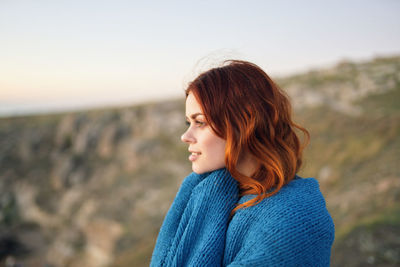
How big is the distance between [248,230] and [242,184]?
0.36 metres

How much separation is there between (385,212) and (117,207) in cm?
1764

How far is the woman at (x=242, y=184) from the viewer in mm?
1497

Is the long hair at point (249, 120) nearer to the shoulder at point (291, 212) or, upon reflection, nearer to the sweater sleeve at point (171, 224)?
the shoulder at point (291, 212)

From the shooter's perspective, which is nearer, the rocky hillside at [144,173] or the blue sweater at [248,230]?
the blue sweater at [248,230]

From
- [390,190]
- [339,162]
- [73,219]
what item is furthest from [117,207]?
[390,190]

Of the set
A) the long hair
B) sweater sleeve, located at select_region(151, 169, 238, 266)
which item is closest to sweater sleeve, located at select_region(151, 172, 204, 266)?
sweater sleeve, located at select_region(151, 169, 238, 266)

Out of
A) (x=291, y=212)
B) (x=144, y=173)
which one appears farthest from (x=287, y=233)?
(x=144, y=173)

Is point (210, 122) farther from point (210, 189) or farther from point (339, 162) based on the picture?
point (339, 162)

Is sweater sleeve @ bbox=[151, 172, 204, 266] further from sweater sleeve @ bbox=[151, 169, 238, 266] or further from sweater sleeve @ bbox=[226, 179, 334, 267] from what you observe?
sweater sleeve @ bbox=[226, 179, 334, 267]

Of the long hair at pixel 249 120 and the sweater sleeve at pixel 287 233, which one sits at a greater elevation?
the long hair at pixel 249 120

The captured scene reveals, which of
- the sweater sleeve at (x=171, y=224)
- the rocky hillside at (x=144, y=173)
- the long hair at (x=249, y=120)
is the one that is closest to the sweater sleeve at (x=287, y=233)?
the long hair at (x=249, y=120)

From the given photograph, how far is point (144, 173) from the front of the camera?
22.2 m

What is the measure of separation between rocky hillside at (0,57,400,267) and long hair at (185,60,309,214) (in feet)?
14.5

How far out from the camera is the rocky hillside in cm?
733
